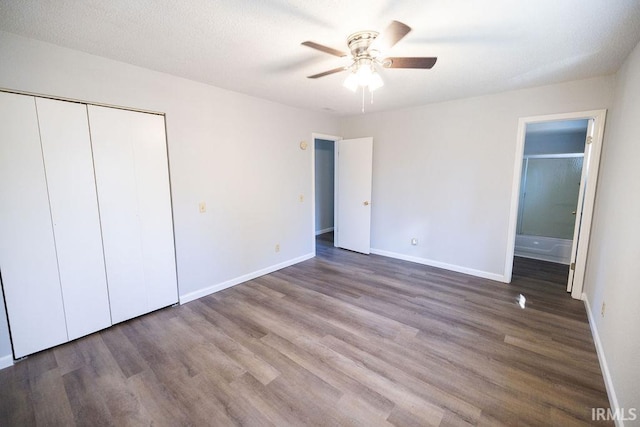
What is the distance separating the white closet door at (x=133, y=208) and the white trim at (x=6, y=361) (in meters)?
0.67

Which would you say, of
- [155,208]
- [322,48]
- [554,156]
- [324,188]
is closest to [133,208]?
[155,208]

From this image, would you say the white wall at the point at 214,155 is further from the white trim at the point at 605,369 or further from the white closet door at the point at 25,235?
the white trim at the point at 605,369

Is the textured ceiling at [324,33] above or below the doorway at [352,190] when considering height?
above

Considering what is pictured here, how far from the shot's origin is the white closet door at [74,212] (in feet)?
6.97

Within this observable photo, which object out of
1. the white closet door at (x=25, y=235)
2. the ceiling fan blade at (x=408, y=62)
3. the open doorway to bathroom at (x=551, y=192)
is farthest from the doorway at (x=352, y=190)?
the white closet door at (x=25, y=235)

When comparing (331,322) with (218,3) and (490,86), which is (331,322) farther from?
(490,86)

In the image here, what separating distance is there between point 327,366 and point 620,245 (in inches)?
91.2

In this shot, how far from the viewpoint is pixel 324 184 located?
666cm

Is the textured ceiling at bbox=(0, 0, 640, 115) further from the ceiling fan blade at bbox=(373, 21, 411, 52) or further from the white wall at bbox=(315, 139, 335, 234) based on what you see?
the white wall at bbox=(315, 139, 335, 234)

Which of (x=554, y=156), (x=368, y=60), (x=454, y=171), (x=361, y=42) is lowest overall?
(x=454, y=171)

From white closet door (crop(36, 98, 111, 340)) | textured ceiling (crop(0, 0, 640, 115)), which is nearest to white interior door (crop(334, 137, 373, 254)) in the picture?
textured ceiling (crop(0, 0, 640, 115))

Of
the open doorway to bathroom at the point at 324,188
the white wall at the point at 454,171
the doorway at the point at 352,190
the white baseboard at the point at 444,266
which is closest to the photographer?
the white wall at the point at 454,171

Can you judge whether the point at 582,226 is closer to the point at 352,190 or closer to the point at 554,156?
the point at 554,156

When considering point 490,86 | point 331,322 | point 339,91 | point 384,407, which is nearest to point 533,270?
point 490,86
